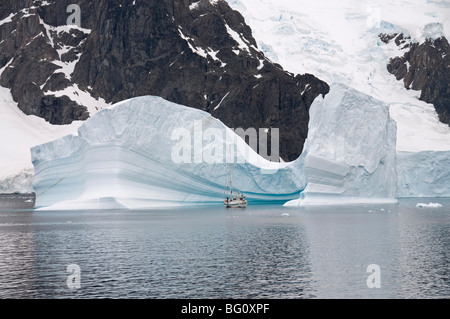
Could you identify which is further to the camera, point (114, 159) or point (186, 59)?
point (186, 59)

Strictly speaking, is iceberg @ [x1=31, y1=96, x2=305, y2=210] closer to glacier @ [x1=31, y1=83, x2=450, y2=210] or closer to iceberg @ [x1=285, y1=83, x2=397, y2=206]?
glacier @ [x1=31, y1=83, x2=450, y2=210]

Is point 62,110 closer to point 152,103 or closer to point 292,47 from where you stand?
point 292,47

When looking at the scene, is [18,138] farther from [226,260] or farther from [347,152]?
[226,260]

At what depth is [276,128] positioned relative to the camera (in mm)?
136375

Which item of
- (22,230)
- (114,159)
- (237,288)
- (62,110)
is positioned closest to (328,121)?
(114,159)

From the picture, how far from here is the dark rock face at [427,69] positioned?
152 metres

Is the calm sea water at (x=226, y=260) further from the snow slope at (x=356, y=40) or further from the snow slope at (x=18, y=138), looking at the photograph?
the snow slope at (x=356, y=40)

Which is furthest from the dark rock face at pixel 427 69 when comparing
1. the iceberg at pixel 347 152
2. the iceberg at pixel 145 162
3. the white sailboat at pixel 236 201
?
the iceberg at pixel 145 162

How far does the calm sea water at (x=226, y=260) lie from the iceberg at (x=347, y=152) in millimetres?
12241

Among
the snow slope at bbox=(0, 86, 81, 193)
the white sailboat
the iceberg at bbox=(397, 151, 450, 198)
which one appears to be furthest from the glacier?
the snow slope at bbox=(0, 86, 81, 193)

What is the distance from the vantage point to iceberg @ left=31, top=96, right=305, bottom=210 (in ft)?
156
